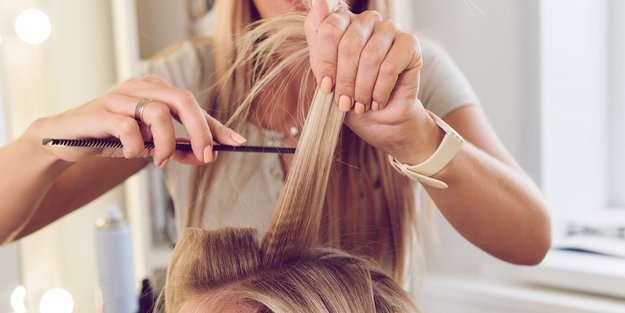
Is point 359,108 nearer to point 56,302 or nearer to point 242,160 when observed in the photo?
point 242,160

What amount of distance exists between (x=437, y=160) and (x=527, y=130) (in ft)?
2.19

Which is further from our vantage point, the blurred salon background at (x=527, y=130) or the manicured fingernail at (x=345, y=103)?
the blurred salon background at (x=527, y=130)

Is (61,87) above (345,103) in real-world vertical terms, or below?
below

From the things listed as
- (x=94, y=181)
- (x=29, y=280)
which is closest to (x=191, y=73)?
(x=94, y=181)

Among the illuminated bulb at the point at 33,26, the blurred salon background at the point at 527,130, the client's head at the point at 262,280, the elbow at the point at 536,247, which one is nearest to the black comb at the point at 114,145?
the client's head at the point at 262,280

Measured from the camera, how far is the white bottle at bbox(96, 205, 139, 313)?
3.34 ft

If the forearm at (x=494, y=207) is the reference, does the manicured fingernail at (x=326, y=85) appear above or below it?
above

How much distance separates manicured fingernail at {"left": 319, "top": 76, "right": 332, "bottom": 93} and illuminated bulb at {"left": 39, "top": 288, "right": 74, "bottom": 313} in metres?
1.19

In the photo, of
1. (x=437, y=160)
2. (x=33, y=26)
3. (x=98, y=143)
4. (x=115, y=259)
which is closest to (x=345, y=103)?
(x=437, y=160)

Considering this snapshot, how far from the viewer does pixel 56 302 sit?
5.11 feet

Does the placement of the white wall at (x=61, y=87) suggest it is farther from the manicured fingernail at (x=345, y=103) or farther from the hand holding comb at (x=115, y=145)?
the manicured fingernail at (x=345, y=103)

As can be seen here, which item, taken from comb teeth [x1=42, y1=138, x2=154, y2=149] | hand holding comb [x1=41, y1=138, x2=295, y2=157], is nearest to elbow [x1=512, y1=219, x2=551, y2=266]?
hand holding comb [x1=41, y1=138, x2=295, y2=157]

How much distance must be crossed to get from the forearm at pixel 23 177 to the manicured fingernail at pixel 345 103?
0.34 metres

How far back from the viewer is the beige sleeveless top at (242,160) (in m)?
0.80
